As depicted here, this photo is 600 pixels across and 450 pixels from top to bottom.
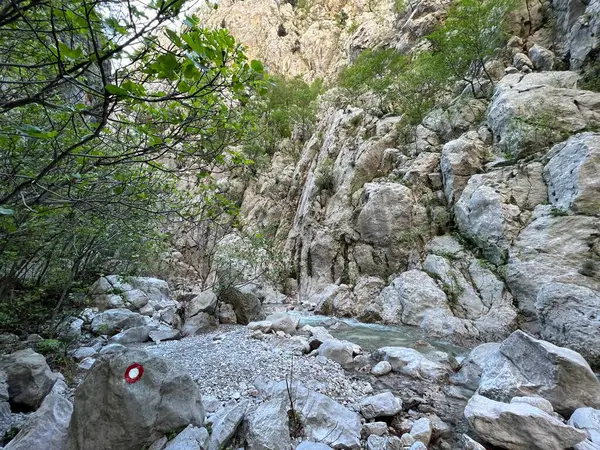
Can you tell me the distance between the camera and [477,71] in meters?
16.7

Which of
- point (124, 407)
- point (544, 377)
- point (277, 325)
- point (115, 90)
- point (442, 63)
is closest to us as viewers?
point (115, 90)

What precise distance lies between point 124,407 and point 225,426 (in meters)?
1.04

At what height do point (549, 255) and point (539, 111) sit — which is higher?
point (539, 111)

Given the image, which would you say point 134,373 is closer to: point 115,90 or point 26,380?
point 26,380

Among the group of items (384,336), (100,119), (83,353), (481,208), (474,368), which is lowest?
(384,336)

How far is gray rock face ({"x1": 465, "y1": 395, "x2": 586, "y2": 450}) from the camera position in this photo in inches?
128

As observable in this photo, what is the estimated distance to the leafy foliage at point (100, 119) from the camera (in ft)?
5.41

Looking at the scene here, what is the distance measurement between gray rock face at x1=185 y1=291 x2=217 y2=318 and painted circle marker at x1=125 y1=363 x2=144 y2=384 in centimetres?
689

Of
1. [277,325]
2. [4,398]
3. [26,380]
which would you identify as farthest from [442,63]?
[4,398]

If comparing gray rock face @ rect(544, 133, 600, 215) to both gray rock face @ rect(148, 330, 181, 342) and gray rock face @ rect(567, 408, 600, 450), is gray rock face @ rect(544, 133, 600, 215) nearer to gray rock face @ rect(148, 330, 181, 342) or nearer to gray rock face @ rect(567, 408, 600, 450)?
gray rock face @ rect(567, 408, 600, 450)

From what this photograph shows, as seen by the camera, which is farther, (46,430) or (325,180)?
(325,180)

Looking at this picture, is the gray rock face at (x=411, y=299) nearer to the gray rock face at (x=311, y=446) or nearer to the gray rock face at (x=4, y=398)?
the gray rock face at (x=311, y=446)

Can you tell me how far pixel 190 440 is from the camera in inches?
120

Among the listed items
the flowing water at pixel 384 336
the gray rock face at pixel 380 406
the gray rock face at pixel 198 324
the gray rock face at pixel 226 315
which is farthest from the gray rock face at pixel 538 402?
the gray rock face at pixel 226 315
